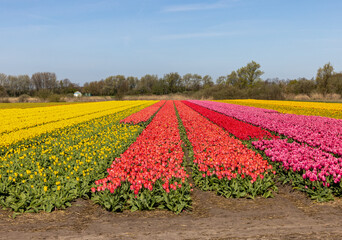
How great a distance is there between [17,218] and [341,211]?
22.1 feet

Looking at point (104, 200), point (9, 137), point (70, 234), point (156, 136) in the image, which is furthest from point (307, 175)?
point (9, 137)

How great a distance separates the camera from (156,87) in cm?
10912

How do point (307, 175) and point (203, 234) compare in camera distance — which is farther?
point (307, 175)

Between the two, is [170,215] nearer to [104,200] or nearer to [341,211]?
[104,200]

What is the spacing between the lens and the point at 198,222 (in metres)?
5.00

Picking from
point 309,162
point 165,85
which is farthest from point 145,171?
point 165,85

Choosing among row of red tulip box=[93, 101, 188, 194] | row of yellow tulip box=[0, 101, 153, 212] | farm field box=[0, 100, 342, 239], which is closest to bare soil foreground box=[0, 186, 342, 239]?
farm field box=[0, 100, 342, 239]

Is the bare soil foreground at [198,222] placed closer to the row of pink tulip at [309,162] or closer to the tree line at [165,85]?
the row of pink tulip at [309,162]

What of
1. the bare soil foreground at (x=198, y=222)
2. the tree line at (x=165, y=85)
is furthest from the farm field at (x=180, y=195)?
the tree line at (x=165, y=85)

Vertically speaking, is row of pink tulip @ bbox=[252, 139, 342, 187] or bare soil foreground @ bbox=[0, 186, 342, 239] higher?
row of pink tulip @ bbox=[252, 139, 342, 187]

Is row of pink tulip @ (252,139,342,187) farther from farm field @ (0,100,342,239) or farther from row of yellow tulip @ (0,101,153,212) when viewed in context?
row of yellow tulip @ (0,101,153,212)

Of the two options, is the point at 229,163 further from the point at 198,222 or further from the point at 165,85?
the point at 165,85

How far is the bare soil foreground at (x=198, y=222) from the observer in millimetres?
4539

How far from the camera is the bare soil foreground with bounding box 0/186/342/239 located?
14.9 feet
